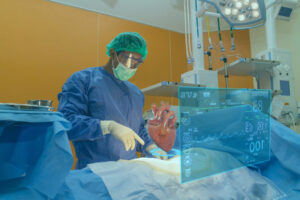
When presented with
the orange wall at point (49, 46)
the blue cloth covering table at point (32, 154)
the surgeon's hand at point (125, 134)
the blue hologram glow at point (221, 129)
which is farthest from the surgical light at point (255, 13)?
the orange wall at point (49, 46)

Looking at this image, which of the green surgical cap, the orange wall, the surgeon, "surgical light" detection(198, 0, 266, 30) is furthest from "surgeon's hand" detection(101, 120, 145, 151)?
the orange wall

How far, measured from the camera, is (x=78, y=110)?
116 cm

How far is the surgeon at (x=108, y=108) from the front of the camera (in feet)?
3.53

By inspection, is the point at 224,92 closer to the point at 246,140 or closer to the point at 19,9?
the point at 246,140

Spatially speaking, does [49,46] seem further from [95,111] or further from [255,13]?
[255,13]

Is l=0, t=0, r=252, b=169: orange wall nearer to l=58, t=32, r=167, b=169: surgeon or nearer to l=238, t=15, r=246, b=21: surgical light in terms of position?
l=58, t=32, r=167, b=169: surgeon

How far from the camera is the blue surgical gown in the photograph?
1.08 meters

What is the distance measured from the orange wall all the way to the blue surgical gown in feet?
4.96

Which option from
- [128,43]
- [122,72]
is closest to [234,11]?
[128,43]

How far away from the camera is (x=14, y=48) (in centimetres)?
254

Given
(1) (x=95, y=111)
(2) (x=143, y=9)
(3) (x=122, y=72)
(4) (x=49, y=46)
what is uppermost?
(2) (x=143, y=9)

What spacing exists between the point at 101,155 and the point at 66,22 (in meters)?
2.27

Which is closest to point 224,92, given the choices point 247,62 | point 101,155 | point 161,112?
point 161,112

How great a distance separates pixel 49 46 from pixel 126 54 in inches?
71.2
